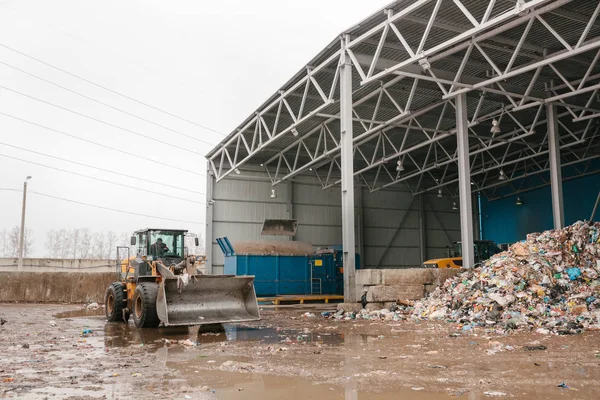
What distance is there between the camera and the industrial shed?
13492 mm

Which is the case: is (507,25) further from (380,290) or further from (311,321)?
(311,321)

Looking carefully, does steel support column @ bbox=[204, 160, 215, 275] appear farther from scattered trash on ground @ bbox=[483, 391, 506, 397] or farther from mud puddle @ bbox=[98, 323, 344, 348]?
scattered trash on ground @ bbox=[483, 391, 506, 397]

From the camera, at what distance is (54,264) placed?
126 ft

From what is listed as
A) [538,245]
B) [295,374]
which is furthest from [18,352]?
[538,245]

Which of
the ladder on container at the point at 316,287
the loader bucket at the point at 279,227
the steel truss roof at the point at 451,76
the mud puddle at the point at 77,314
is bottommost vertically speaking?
the mud puddle at the point at 77,314

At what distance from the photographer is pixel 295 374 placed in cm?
555

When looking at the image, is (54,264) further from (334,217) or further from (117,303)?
(117,303)

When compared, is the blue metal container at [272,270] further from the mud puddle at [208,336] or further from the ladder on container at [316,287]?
the mud puddle at [208,336]

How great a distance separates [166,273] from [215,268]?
15.1 metres

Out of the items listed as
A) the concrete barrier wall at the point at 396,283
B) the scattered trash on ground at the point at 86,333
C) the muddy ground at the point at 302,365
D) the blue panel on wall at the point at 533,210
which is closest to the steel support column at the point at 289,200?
the blue panel on wall at the point at 533,210

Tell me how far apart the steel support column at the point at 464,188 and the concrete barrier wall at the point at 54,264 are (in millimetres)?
29045

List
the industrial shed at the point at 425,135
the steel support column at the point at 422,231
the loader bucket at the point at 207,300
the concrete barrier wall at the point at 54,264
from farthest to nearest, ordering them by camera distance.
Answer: the concrete barrier wall at the point at 54,264, the steel support column at the point at 422,231, the industrial shed at the point at 425,135, the loader bucket at the point at 207,300

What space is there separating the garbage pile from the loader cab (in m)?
5.93

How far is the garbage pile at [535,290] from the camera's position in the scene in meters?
9.80
